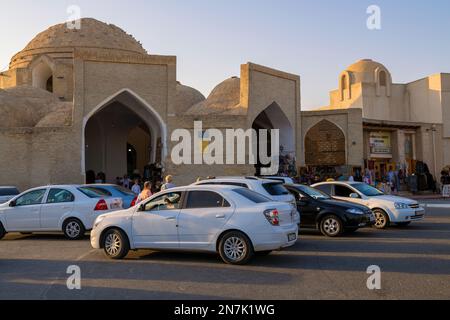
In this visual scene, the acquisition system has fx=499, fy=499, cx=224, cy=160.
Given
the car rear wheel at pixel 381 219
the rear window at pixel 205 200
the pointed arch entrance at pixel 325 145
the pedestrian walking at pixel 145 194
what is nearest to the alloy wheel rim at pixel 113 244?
the rear window at pixel 205 200

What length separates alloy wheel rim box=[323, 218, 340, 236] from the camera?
1195cm

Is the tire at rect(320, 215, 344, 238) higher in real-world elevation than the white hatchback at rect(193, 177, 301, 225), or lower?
lower

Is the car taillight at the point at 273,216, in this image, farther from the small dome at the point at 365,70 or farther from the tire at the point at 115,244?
the small dome at the point at 365,70

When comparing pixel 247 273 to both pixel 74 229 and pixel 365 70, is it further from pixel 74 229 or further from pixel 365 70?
pixel 365 70

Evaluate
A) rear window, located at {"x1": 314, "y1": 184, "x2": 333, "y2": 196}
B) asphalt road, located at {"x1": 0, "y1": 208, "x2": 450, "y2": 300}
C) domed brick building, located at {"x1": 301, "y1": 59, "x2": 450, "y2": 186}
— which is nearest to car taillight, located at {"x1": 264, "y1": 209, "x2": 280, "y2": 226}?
asphalt road, located at {"x1": 0, "y1": 208, "x2": 450, "y2": 300}

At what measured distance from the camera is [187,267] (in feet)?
27.0

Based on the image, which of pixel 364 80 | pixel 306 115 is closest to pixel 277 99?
pixel 306 115

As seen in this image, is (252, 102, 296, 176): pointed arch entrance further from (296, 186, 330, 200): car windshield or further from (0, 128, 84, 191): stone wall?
(296, 186, 330, 200): car windshield

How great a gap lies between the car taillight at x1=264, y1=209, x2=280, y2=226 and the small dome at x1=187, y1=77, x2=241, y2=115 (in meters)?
20.7

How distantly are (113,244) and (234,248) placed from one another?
2.40 metres

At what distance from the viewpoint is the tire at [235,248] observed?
8180mm

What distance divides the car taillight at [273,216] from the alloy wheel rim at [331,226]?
415 centimetres
